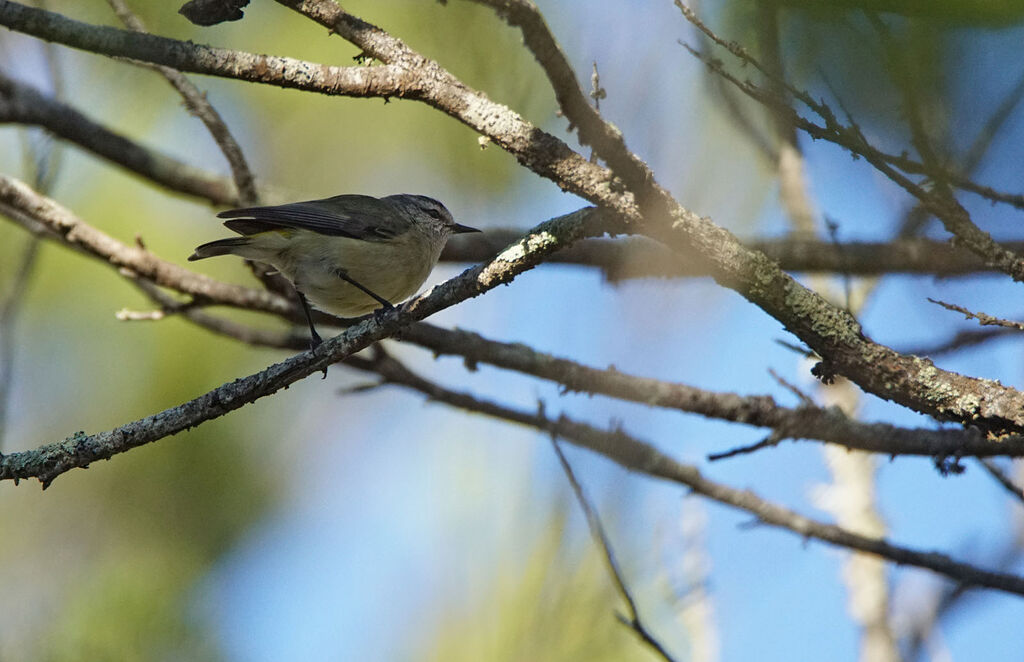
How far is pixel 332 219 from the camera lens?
407 cm

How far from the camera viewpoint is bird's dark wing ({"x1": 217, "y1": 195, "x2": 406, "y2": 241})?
3770mm

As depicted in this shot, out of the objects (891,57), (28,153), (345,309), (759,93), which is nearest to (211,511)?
(345,309)

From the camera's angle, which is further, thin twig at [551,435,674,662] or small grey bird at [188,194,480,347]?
small grey bird at [188,194,480,347]

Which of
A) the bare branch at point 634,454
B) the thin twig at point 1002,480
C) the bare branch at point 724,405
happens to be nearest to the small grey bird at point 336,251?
the bare branch at point 634,454

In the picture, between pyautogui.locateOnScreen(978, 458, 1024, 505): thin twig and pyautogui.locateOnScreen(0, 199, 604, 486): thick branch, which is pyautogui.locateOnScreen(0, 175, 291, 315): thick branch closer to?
pyautogui.locateOnScreen(0, 199, 604, 486): thick branch

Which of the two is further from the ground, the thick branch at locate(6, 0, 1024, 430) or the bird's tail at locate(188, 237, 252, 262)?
the bird's tail at locate(188, 237, 252, 262)

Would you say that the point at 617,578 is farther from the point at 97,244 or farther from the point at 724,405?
the point at 97,244

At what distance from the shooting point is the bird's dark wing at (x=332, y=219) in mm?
3770

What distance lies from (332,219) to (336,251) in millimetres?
171

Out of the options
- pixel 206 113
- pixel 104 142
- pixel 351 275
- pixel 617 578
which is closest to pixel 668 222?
pixel 617 578

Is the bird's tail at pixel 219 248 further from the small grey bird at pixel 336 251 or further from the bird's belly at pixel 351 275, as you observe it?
the bird's belly at pixel 351 275

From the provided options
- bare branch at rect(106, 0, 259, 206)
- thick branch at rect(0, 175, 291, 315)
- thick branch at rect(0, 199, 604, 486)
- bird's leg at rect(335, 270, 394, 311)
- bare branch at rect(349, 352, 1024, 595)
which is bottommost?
thick branch at rect(0, 199, 604, 486)

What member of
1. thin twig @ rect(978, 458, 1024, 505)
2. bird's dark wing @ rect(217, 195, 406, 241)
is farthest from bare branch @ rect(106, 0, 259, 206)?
thin twig @ rect(978, 458, 1024, 505)

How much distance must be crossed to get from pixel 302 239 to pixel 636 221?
218 cm
